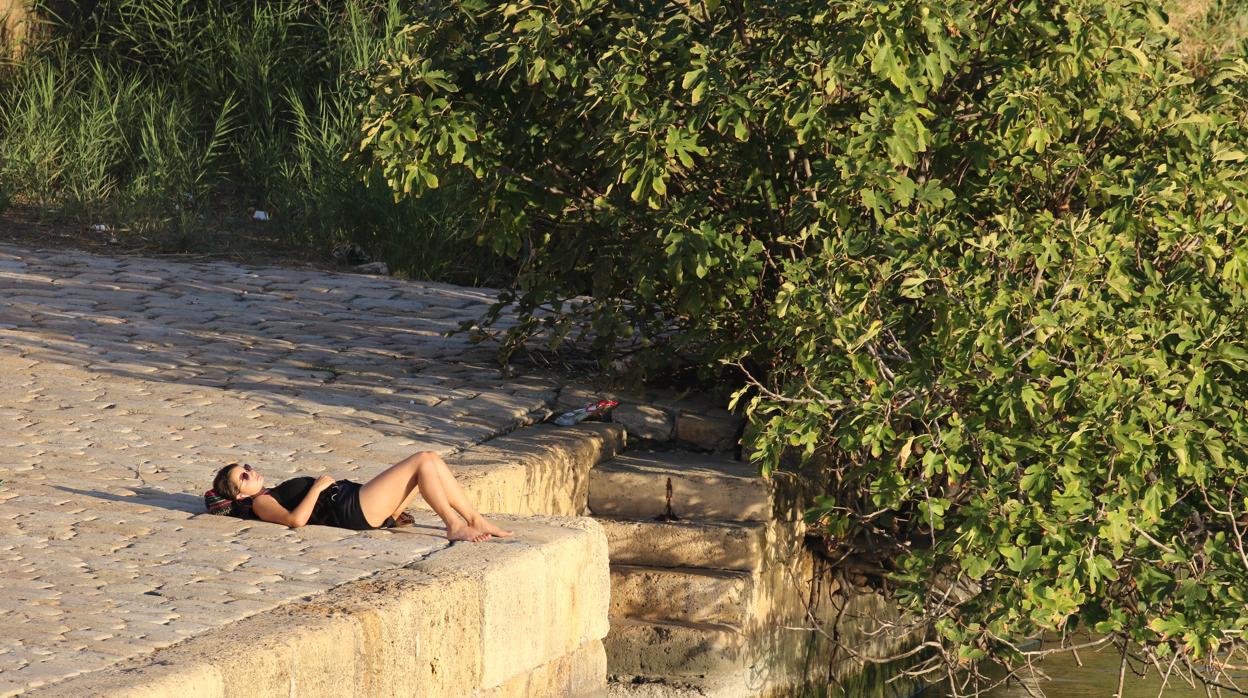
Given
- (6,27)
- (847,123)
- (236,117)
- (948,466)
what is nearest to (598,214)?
(847,123)

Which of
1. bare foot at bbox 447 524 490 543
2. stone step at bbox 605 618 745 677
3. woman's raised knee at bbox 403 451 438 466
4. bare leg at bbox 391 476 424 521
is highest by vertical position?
woman's raised knee at bbox 403 451 438 466

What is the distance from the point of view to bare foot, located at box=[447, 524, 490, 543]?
4.82 m

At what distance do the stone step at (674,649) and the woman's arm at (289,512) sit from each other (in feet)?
5.04

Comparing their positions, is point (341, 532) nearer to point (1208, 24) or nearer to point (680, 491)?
point (680, 491)

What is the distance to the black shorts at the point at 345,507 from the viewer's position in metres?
4.92

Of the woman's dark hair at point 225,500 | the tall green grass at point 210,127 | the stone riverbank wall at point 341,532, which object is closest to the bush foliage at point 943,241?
the stone riverbank wall at point 341,532

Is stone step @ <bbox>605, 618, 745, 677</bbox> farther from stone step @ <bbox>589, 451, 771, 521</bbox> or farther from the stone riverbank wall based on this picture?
stone step @ <bbox>589, 451, 771, 521</bbox>

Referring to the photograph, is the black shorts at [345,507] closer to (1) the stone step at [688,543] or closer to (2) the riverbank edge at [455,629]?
(2) the riverbank edge at [455,629]

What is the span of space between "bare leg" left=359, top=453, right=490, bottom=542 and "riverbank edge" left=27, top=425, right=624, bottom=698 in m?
0.19

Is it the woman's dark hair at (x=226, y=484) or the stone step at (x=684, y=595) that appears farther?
the stone step at (x=684, y=595)

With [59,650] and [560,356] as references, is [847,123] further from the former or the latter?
[59,650]

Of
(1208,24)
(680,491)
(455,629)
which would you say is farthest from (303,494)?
(1208,24)

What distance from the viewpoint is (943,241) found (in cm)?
538

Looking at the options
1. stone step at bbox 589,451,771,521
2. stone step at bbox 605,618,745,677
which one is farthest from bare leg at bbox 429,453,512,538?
stone step at bbox 589,451,771,521
